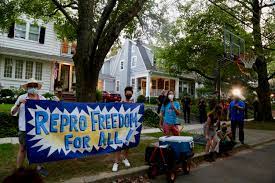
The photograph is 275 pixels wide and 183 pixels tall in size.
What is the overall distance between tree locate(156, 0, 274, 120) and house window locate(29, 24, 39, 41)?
33.5 feet

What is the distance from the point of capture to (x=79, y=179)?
5.99m

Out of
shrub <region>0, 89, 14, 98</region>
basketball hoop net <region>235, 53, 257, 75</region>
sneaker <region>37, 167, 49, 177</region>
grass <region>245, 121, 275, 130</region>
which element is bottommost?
sneaker <region>37, 167, 49, 177</region>

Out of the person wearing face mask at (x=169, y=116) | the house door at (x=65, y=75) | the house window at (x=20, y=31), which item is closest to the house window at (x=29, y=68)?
the house window at (x=20, y=31)

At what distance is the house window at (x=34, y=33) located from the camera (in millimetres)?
25562

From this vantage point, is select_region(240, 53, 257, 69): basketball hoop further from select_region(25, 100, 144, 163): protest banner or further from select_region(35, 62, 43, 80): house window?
select_region(35, 62, 43, 80): house window

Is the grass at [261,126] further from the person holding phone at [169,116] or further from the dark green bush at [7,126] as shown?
the dark green bush at [7,126]

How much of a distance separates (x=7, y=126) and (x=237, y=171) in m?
8.20

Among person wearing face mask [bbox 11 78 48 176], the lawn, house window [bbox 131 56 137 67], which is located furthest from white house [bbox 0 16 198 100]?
person wearing face mask [bbox 11 78 48 176]

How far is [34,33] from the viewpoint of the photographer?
84.3ft

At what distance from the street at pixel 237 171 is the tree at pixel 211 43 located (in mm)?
9634

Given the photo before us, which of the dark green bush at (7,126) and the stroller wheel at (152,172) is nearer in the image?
Answer: the stroller wheel at (152,172)

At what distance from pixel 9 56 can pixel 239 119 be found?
18712mm

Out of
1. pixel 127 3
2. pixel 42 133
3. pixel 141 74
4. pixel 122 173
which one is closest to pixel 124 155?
pixel 122 173

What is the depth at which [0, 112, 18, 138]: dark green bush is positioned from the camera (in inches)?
431
